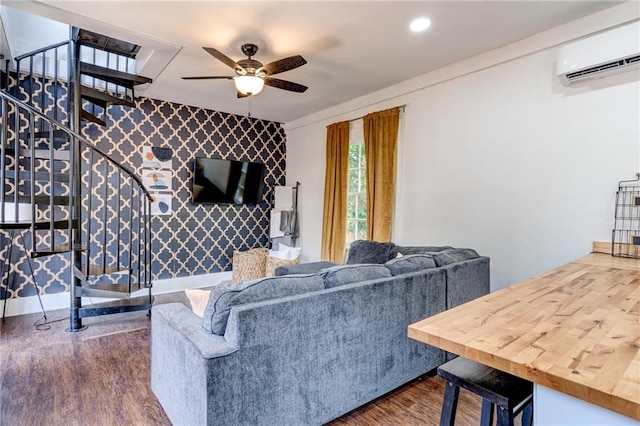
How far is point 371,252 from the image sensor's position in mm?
3795

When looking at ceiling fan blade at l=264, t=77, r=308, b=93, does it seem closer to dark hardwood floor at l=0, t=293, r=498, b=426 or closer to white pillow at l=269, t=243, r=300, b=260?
white pillow at l=269, t=243, r=300, b=260

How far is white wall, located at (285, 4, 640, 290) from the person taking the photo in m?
2.67

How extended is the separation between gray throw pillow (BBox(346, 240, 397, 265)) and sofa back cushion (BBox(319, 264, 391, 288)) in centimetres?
136

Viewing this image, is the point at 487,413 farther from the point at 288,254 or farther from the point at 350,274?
the point at 288,254

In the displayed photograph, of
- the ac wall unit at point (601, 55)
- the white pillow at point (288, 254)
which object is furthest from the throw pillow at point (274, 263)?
the ac wall unit at point (601, 55)

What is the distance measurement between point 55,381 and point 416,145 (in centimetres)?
398

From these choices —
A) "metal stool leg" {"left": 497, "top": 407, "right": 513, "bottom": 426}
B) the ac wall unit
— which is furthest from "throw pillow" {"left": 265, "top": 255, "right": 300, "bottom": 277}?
"metal stool leg" {"left": 497, "top": 407, "right": 513, "bottom": 426}

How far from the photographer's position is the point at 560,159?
2.92 m

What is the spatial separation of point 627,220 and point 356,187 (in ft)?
9.65

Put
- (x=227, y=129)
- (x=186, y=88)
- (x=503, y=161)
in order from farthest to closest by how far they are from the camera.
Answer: (x=227, y=129) < (x=186, y=88) < (x=503, y=161)

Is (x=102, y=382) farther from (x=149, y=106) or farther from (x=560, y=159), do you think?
(x=560, y=159)

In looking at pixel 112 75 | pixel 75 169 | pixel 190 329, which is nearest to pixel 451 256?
pixel 190 329

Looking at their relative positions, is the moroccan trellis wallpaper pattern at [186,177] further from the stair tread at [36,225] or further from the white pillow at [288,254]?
the stair tread at [36,225]

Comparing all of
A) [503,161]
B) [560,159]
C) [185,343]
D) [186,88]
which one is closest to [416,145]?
[503,161]
